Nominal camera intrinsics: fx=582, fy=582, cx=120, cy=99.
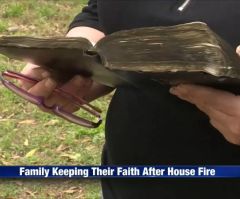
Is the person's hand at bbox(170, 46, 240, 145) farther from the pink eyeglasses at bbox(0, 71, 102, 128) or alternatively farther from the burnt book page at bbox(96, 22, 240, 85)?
the pink eyeglasses at bbox(0, 71, 102, 128)

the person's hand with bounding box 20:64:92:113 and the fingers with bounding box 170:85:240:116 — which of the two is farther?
the person's hand with bounding box 20:64:92:113

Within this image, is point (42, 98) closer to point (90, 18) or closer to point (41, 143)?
point (90, 18)

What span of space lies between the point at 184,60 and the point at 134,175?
0.37m

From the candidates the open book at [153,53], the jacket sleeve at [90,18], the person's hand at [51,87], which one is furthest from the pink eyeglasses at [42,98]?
the jacket sleeve at [90,18]

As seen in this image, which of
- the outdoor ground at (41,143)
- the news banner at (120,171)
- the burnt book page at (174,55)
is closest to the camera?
the burnt book page at (174,55)

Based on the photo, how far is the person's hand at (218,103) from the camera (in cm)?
82

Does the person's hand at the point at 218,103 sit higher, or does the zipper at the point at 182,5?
the zipper at the point at 182,5

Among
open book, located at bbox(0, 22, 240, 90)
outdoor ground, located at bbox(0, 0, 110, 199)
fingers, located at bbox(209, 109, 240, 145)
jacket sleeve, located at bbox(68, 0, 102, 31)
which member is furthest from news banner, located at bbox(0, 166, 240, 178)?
outdoor ground, located at bbox(0, 0, 110, 199)

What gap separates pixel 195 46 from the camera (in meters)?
0.73

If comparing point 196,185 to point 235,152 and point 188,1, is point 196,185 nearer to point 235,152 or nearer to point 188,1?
point 235,152

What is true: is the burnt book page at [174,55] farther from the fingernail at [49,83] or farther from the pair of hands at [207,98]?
the fingernail at [49,83]

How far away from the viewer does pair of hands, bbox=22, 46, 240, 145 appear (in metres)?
0.83

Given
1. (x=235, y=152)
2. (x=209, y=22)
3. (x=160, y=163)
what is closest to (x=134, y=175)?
(x=160, y=163)

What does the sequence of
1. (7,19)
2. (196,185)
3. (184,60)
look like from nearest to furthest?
(184,60) < (196,185) < (7,19)
